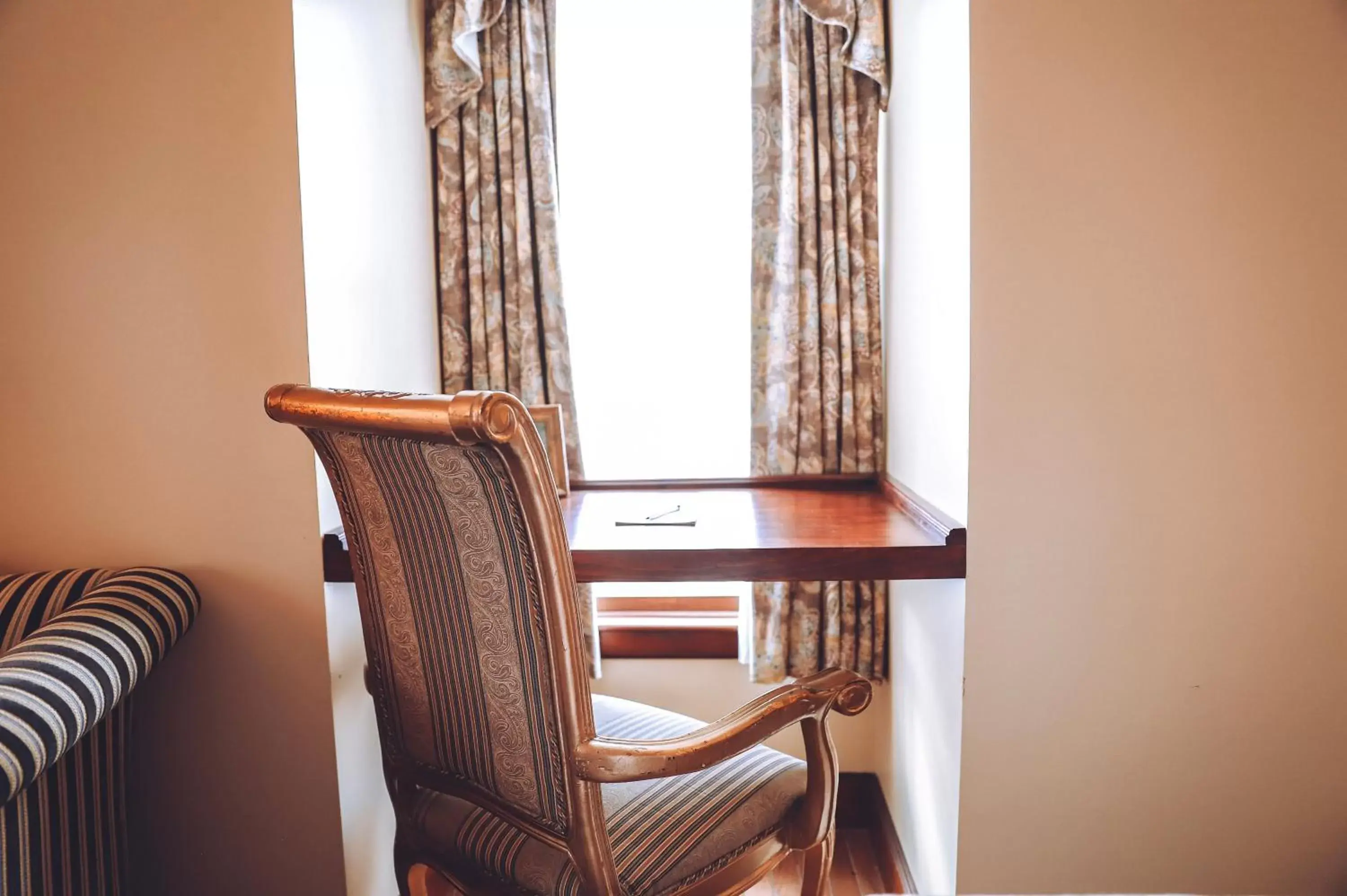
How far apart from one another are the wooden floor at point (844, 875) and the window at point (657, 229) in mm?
1007

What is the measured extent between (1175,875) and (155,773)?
1880mm

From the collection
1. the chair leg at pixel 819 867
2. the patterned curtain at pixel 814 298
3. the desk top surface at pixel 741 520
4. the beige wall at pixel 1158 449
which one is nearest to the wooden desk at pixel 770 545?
the desk top surface at pixel 741 520

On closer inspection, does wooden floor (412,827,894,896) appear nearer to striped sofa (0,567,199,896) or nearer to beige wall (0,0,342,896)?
beige wall (0,0,342,896)

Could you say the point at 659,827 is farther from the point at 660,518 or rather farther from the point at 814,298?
the point at 814,298

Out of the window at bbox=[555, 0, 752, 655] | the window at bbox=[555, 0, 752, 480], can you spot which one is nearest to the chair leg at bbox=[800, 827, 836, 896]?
the window at bbox=[555, 0, 752, 655]

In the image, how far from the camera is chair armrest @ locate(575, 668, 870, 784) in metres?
1.05

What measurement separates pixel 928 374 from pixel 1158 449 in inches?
17.5

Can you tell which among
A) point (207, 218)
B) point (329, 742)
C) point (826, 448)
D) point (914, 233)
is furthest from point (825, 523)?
point (207, 218)

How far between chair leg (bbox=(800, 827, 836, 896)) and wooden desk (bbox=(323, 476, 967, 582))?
1.38 ft

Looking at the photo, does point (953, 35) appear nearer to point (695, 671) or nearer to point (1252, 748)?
point (1252, 748)

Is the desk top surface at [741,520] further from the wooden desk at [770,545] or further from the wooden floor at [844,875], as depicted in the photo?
the wooden floor at [844,875]

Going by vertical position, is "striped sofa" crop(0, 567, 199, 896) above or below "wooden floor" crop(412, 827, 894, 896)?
above

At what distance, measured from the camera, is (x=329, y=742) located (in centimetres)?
157

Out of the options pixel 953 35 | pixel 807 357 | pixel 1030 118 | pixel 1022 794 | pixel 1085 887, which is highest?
pixel 953 35
